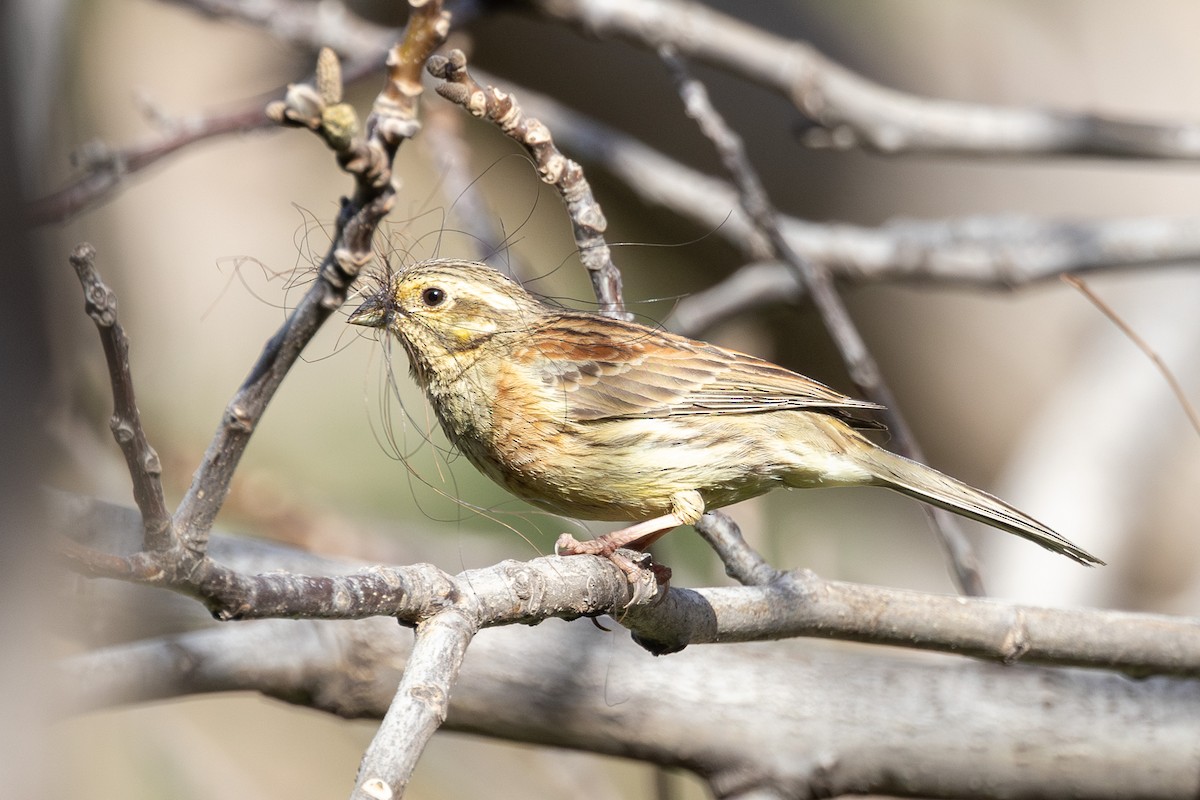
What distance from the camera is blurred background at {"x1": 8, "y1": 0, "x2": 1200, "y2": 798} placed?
21.2 feet

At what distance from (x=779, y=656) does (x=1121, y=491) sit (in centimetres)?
371

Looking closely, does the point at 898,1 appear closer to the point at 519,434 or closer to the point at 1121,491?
the point at 1121,491

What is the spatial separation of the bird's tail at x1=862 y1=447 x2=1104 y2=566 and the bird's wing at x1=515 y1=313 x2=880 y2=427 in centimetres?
19

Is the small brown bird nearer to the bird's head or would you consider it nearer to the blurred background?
the bird's head

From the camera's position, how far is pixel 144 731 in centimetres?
645

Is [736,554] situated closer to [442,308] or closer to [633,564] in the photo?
[633,564]

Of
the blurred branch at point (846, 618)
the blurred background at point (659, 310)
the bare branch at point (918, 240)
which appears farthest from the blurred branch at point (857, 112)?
the blurred branch at point (846, 618)

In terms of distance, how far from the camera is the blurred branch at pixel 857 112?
623cm

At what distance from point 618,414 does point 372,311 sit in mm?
814

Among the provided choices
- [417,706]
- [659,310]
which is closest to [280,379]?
[417,706]

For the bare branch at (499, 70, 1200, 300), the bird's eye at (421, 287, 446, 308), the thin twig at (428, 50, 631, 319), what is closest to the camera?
the thin twig at (428, 50, 631, 319)

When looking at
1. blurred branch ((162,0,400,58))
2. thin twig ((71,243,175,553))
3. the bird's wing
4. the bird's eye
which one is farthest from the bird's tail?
blurred branch ((162,0,400,58))

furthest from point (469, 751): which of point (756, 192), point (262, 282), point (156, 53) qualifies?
point (156, 53)

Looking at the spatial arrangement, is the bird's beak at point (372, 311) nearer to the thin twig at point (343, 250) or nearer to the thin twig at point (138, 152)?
the thin twig at point (343, 250)
